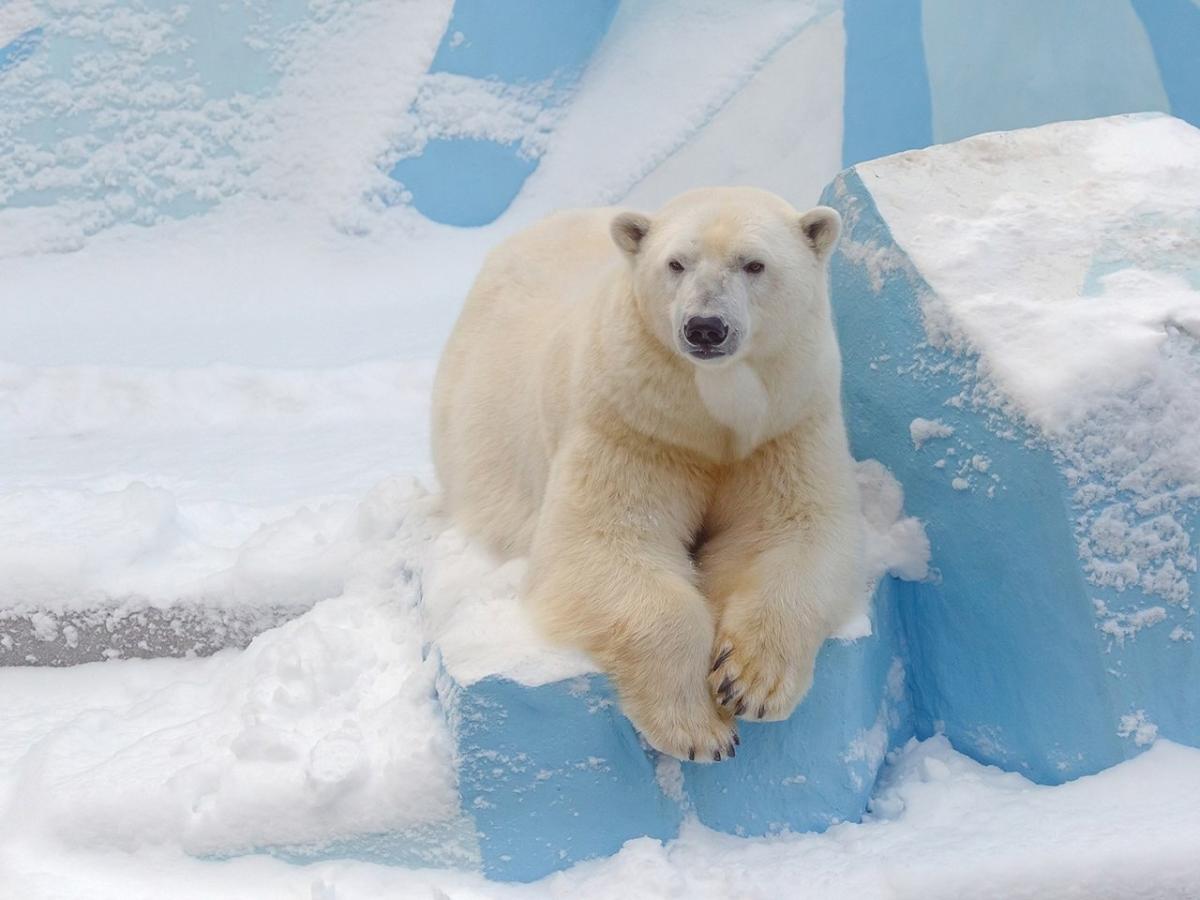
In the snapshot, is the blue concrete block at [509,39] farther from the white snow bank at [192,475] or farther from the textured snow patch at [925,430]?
the textured snow patch at [925,430]

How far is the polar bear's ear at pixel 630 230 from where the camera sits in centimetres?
269

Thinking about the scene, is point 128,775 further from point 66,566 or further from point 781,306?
point 781,306

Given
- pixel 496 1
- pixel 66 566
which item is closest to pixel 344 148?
pixel 496 1

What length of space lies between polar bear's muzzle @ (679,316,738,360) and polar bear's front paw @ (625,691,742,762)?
0.67 metres

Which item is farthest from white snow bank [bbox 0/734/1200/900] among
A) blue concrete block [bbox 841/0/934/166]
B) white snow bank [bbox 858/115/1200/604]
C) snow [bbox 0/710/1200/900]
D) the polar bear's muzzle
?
blue concrete block [bbox 841/0/934/166]

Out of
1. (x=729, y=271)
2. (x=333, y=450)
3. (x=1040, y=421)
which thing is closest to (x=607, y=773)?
(x=729, y=271)

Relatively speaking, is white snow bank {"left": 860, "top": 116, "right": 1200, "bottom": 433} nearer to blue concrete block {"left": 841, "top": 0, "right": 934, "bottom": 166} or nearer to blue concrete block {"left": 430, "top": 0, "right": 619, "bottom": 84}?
blue concrete block {"left": 841, "top": 0, "right": 934, "bottom": 166}

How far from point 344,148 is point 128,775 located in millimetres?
5428

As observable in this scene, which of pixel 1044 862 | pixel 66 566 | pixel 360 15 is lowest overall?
pixel 360 15

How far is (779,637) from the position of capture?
2.51 m

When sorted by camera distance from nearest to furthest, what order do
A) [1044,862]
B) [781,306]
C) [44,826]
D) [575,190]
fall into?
[1044,862]
[781,306]
[44,826]
[575,190]

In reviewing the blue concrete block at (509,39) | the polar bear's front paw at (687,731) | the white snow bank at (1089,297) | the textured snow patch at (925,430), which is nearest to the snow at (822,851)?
the polar bear's front paw at (687,731)

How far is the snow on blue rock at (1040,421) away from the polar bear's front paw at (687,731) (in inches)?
27.9

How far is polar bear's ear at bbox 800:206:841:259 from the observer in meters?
2.64
